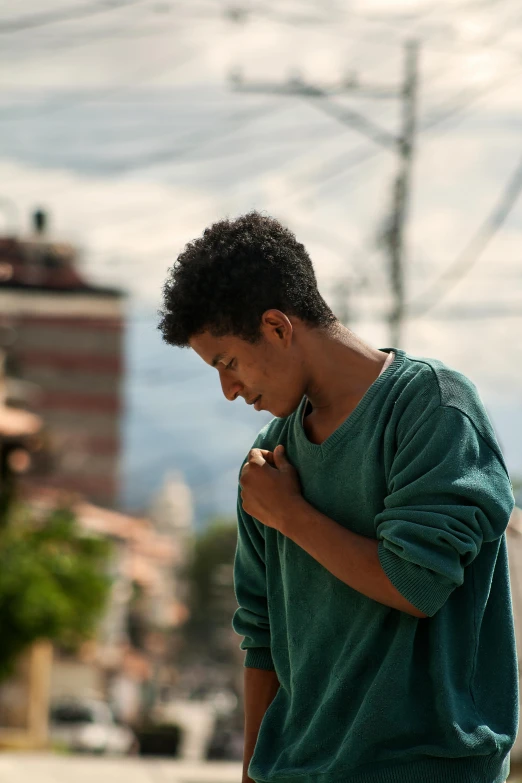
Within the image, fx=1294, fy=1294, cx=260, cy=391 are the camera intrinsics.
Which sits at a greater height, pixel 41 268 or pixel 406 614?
pixel 41 268

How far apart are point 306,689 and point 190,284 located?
0.72 meters

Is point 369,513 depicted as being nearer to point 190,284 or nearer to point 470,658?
point 470,658

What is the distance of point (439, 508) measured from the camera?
2.00 meters

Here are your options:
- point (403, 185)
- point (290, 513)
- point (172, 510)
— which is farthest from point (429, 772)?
point (172, 510)

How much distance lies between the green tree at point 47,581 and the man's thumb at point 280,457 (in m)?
20.0

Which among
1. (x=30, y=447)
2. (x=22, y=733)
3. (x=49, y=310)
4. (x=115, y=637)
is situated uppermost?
(x=49, y=310)

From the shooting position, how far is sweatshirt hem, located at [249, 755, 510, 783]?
204 cm

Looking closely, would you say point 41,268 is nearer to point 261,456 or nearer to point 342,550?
point 261,456

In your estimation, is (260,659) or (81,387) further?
(81,387)

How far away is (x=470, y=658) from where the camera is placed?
6.81ft

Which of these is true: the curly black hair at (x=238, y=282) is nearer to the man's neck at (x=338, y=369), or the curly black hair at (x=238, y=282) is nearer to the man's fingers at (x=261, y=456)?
the man's neck at (x=338, y=369)

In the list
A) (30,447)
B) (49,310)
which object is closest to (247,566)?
(49,310)

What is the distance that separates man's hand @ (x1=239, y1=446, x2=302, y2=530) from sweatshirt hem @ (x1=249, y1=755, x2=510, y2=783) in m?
0.43

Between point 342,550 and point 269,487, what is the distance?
0.21 meters
